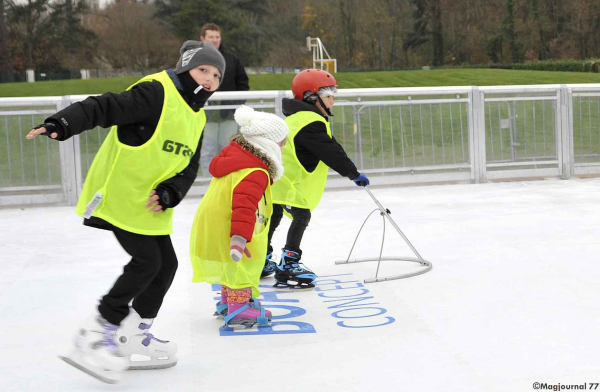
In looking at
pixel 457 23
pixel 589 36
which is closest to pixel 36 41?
pixel 457 23

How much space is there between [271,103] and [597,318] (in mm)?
6069

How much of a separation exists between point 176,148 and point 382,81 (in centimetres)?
3176

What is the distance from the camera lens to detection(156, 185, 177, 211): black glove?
11.0 feet

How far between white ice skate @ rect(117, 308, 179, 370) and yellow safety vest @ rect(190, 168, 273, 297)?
61 centimetres

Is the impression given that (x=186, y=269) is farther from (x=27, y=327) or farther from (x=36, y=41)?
(x=36, y=41)

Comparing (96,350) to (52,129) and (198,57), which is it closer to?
(52,129)

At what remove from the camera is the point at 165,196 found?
337cm

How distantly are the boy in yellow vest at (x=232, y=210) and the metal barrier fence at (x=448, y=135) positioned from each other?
524 cm

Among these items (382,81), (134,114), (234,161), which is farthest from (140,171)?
(382,81)

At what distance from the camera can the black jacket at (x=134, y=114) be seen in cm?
309

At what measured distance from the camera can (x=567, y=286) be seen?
4.80 m

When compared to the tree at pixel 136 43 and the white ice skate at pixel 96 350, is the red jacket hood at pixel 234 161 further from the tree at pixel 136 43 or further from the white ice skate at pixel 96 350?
the tree at pixel 136 43

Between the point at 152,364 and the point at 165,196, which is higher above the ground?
the point at 165,196

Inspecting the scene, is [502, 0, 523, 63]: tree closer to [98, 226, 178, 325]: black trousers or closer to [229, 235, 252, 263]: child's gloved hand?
[229, 235, 252, 263]: child's gloved hand
